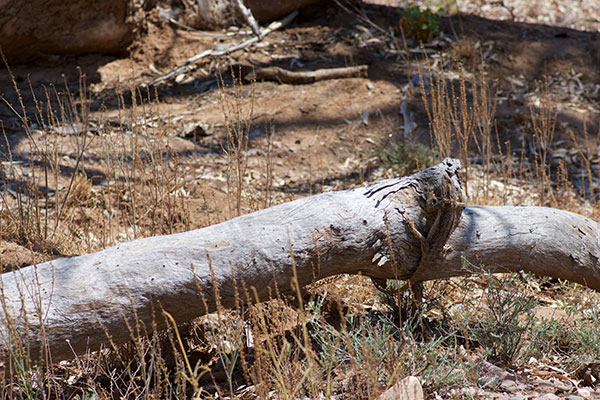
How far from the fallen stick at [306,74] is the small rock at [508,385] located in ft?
17.3

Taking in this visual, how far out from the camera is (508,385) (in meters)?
2.72

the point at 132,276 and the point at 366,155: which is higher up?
the point at 132,276

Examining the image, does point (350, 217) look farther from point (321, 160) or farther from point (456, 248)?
point (321, 160)

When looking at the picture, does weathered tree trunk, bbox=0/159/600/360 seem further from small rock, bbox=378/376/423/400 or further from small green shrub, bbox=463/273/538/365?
small rock, bbox=378/376/423/400

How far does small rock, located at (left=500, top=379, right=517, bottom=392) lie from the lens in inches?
106

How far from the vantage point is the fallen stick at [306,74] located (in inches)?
290

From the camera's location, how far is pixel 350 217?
2.78 m

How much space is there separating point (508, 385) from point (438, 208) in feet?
2.93

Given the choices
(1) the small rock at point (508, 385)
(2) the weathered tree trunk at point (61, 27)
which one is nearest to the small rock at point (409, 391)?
(1) the small rock at point (508, 385)

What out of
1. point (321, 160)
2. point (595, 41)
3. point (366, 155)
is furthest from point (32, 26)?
point (595, 41)

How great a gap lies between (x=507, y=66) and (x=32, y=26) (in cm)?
598

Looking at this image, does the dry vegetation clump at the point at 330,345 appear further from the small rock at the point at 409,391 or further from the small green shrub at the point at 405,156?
the small green shrub at the point at 405,156

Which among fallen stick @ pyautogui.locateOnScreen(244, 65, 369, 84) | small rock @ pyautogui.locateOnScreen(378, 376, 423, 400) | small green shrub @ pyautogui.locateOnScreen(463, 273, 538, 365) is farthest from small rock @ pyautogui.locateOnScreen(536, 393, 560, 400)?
fallen stick @ pyautogui.locateOnScreen(244, 65, 369, 84)

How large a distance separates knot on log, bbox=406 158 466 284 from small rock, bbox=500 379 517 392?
65cm
